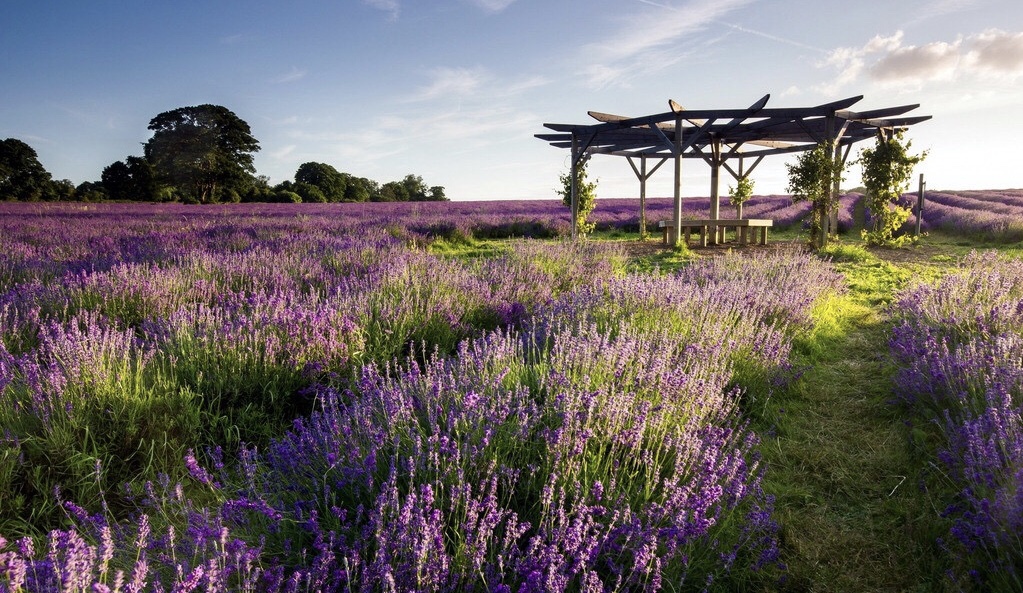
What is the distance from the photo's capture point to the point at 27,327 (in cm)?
395

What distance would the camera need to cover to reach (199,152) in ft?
123

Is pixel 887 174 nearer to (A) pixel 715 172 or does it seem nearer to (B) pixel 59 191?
(A) pixel 715 172

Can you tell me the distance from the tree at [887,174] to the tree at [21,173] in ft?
140

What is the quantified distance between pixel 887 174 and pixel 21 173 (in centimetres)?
4737

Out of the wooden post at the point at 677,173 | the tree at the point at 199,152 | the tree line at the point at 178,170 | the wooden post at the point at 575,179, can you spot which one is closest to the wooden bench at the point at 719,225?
the wooden post at the point at 677,173

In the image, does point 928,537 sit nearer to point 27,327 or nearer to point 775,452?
point 775,452

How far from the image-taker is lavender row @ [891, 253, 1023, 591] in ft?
6.12

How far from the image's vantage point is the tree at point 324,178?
4681cm

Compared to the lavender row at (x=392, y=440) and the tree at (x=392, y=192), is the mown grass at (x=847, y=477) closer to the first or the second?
the lavender row at (x=392, y=440)

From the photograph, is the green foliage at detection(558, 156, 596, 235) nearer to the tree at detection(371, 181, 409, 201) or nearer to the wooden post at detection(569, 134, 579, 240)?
the wooden post at detection(569, 134, 579, 240)

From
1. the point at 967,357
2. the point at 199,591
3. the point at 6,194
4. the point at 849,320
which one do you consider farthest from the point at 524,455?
the point at 6,194

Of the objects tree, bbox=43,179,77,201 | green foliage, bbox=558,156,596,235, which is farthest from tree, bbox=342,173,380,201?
green foliage, bbox=558,156,596,235

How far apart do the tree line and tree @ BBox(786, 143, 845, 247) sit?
98.1ft

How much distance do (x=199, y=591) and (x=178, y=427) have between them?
61.3 inches
